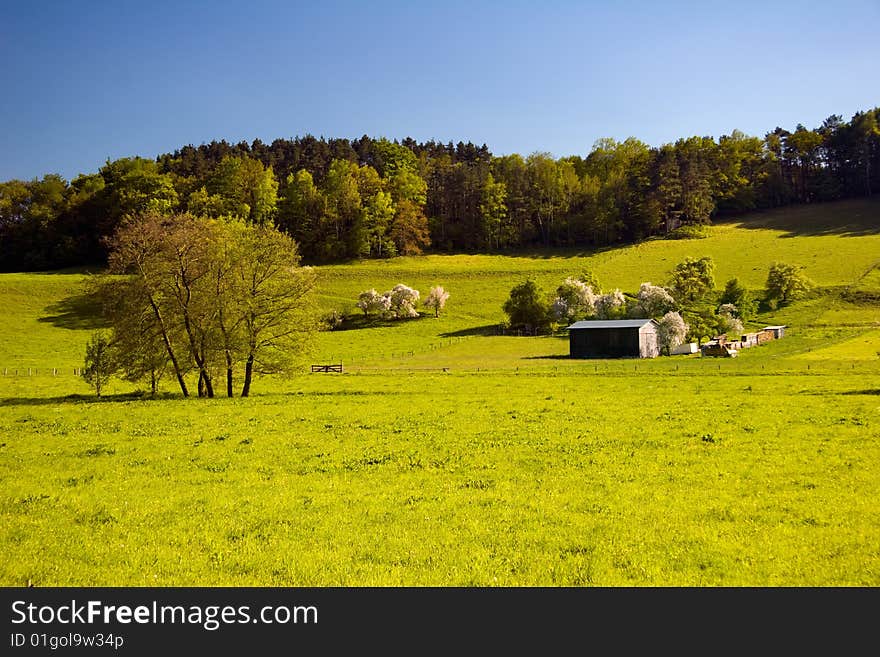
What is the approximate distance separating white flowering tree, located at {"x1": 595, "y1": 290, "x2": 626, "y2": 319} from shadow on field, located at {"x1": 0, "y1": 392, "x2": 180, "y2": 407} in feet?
205

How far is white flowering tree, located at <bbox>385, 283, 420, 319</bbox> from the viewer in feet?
319

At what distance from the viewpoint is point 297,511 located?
44.1 feet

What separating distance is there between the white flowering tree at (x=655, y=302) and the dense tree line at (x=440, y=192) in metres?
54.2

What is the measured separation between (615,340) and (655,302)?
774 inches

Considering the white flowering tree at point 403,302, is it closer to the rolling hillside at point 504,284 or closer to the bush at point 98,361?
the rolling hillside at point 504,284

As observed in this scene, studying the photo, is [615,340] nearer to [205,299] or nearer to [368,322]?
[368,322]

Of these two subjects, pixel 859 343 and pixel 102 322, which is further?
pixel 102 322

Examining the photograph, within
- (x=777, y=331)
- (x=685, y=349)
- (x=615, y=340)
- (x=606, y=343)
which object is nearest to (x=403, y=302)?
(x=606, y=343)

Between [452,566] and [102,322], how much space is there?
9253 centimetres

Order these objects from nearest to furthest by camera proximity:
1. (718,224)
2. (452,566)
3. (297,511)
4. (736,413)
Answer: (452,566) < (297,511) < (736,413) < (718,224)
